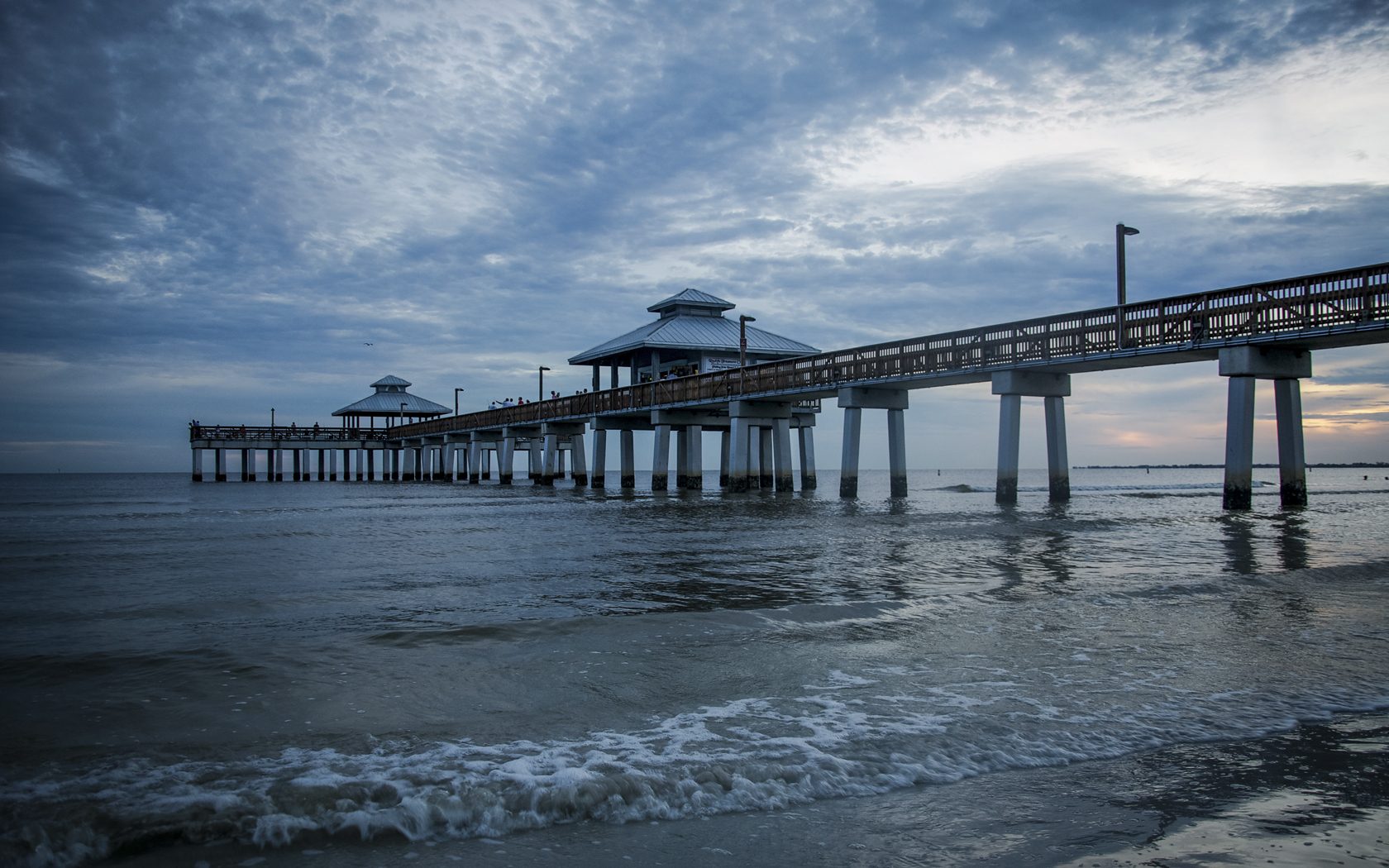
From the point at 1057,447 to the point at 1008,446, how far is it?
6.79ft

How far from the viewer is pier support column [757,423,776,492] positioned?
4230 cm

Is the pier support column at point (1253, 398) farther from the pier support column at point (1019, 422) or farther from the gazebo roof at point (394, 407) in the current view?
the gazebo roof at point (394, 407)

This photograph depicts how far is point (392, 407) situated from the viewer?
81062 millimetres

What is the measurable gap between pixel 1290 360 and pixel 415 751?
23.3 metres

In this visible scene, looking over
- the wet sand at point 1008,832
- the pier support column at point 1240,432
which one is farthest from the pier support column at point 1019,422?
the wet sand at point 1008,832

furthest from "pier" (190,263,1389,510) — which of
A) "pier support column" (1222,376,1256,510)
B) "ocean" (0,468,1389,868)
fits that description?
"ocean" (0,468,1389,868)

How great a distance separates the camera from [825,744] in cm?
415

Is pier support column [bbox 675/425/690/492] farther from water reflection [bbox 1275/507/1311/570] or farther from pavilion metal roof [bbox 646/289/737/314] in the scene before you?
water reflection [bbox 1275/507/1311/570]

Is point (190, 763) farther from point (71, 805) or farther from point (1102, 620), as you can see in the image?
point (1102, 620)

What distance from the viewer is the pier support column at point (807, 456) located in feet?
145

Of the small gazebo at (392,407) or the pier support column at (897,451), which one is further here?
the small gazebo at (392,407)

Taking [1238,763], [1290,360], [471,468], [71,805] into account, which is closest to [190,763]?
[71,805]

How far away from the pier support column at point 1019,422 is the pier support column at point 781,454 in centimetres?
1440

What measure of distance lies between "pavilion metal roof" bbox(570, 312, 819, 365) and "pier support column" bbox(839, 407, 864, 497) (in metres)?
13.0
